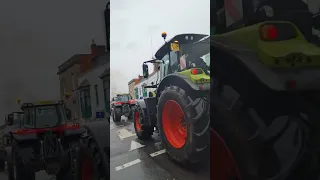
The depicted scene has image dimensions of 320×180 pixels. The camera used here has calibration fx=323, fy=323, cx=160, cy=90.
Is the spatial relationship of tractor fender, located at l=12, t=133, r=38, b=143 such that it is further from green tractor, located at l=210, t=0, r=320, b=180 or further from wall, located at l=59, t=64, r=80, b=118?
green tractor, located at l=210, t=0, r=320, b=180

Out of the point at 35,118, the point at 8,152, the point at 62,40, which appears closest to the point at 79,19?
the point at 62,40

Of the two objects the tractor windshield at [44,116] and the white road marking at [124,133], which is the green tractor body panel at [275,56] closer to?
the white road marking at [124,133]

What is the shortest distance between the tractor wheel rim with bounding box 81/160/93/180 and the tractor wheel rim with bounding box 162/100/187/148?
1.22ft

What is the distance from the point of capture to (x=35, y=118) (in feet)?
4.17

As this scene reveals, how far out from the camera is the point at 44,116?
Answer: 128cm

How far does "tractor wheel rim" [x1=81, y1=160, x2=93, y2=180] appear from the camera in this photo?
1.38m

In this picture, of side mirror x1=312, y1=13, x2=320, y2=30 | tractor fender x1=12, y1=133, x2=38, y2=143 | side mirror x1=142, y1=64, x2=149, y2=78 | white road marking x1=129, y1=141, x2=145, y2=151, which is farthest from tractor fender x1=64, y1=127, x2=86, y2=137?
side mirror x1=312, y1=13, x2=320, y2=30

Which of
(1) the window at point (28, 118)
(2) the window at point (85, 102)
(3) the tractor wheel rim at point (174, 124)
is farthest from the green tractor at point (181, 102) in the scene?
(1) the window at point (28, 118)

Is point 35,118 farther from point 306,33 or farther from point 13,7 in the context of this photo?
point 306,33

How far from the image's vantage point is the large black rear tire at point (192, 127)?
4.73 feet

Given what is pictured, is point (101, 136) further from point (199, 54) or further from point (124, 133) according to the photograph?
point (199, 54)

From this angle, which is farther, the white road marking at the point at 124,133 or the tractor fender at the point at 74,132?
the white road marking at the point at 124,133

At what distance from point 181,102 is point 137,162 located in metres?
0.34

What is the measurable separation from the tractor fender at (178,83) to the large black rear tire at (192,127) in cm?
2
